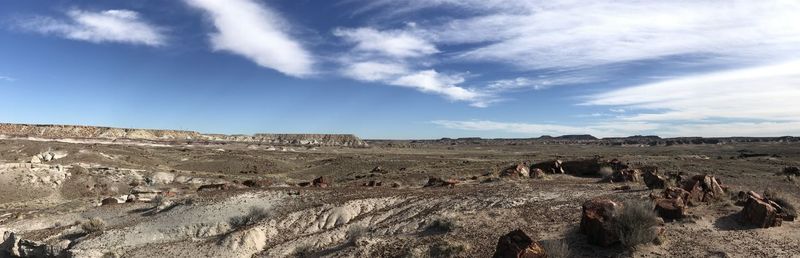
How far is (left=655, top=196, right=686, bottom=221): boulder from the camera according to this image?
15156 millimetres

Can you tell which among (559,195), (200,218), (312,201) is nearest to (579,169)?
(559,195)

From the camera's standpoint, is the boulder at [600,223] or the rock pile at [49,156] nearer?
the boulder at [600,223]

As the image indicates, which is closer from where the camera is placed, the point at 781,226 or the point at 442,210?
the point at 781,226

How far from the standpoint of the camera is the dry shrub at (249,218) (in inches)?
800

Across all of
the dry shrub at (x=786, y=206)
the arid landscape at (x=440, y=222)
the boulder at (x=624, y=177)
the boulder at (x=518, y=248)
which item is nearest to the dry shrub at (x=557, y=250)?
the arid landscape at (x=440, y=222)

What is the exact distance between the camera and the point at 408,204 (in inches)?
818

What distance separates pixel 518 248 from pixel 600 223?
2.72 metres

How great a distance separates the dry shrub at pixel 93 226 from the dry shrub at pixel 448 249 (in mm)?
13925

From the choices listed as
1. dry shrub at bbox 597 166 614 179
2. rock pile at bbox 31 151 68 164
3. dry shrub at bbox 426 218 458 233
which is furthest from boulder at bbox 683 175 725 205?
rock pile at bbox 31 151 68 164

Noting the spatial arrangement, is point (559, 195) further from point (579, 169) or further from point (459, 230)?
point (579, 169)

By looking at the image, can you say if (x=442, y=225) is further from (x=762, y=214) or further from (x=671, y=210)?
(x=762, y=214)

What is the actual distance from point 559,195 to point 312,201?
1039 centimetres

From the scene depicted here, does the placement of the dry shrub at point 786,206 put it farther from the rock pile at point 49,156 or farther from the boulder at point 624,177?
the rock pile at point 49,156

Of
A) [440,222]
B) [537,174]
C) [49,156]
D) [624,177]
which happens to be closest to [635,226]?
[440,222]
